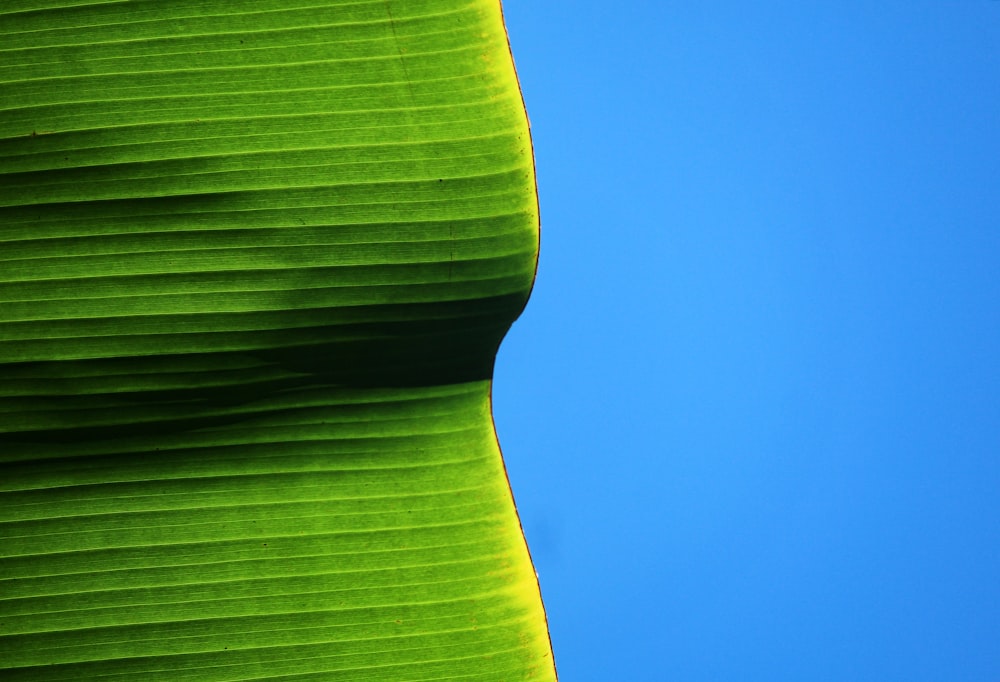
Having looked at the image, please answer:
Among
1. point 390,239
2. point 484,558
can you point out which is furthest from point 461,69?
point 484,558

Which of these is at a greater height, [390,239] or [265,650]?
[390,239]

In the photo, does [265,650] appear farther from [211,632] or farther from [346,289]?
[346,289]

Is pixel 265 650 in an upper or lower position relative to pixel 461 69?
lower

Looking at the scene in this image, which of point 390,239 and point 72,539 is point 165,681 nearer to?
point 72,539

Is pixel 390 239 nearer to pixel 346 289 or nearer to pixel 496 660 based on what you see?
pixel 346 289

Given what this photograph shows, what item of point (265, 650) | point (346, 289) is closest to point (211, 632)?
point (265, 650)
